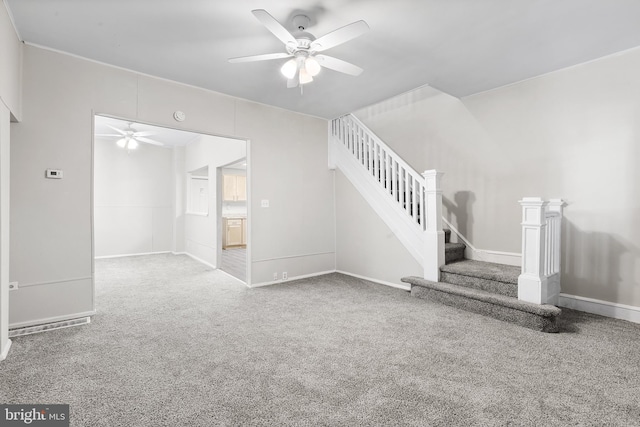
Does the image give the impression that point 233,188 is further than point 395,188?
Yes

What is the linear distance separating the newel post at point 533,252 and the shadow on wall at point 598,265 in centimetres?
73

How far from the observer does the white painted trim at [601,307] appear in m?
3.07

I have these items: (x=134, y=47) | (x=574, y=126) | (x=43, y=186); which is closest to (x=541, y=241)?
(x=574, y=126)

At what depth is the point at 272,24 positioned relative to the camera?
2189mm

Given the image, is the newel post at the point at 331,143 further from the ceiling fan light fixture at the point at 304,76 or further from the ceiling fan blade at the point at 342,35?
the ceiling fan blade at the point at 342,35

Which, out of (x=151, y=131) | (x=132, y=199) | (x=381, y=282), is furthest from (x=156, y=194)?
(x=381, y=282)

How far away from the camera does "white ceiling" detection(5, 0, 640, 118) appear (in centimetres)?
241

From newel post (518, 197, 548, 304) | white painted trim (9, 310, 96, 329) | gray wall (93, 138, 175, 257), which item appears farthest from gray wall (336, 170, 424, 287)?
gray wall (93, 138, 175, 257)

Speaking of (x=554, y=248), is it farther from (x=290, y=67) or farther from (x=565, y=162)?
(x=290, y=67)

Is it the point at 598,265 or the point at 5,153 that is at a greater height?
the point at 5,153

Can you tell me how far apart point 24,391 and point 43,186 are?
2030 millimetres

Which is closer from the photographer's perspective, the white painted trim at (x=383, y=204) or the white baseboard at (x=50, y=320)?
the white baseboard at (x=50, y=320)

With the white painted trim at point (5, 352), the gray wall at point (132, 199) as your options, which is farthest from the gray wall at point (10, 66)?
the gray wall at point (132, 199)

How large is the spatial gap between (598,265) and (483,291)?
1.24m
